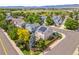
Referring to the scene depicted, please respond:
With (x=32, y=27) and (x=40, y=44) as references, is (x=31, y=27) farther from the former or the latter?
(x=40, y=44)

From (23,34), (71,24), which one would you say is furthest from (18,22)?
(71,24)

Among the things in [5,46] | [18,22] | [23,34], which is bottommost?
[5,46]

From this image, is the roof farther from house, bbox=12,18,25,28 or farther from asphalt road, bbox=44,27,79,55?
asphalt road, bbox=44,27,79,55

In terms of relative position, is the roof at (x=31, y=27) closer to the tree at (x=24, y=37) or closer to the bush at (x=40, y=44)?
the tree at (x=24, y=37)

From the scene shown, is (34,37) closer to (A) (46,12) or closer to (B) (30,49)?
(B) (30,49)

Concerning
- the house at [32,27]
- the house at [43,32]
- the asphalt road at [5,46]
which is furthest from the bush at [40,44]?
the asphalt road at [5,46]

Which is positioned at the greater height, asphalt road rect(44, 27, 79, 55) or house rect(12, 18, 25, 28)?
house rect(12, 18, 25, 28)

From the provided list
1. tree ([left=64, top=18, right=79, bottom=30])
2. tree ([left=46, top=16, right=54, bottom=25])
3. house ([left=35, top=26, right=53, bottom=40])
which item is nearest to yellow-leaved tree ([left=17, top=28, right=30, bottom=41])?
house ([left=35, top=26, right=53, bottom=40])
